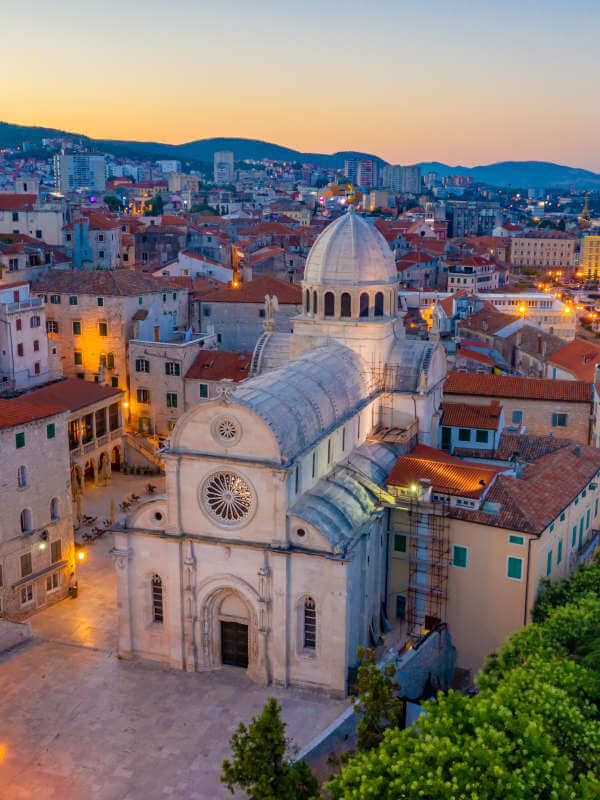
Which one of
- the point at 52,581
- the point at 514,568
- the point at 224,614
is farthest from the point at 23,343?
the point at 514,568

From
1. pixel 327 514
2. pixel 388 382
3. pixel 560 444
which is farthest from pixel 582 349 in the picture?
pixel 327 514

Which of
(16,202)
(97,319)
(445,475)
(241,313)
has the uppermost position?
(16,202)

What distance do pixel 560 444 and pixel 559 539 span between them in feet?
32.0

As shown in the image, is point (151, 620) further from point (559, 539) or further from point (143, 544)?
point (559, 539)

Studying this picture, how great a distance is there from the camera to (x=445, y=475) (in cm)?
4119

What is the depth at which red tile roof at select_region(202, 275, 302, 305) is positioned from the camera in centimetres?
7875

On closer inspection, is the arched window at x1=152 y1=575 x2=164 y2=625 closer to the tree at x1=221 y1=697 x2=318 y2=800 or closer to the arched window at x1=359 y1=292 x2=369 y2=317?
the tree at x1=221 y1=697 x2=318 y2=800

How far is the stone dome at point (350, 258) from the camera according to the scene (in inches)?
1892

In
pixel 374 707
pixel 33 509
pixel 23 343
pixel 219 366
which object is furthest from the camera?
pixel 219 366

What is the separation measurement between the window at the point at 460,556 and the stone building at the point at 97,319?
36.9 m

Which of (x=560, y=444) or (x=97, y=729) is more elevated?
(x=560, y=444)

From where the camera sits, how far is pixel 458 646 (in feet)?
132

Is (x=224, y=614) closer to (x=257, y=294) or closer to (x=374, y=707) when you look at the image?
(x=374, y=707)

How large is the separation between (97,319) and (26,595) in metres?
31.4
